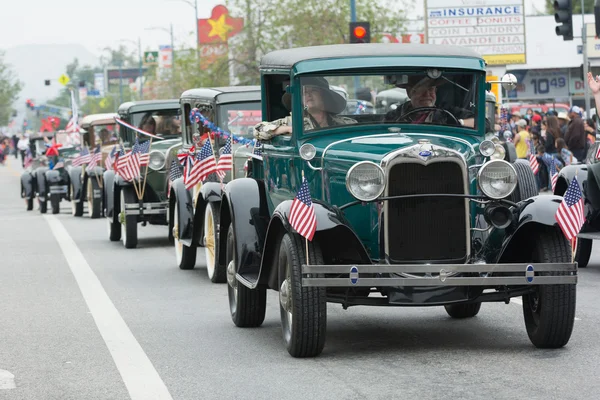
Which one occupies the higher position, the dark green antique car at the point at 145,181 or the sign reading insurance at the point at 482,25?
the sign reading insurance at the point at 482,25

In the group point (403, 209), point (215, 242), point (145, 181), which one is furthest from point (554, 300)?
point (145, 181)

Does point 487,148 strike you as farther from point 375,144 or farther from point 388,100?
point 388,100

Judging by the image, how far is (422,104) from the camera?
28.2 ft

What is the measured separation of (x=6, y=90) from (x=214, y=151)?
118459mm

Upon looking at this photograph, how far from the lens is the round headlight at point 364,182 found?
7555mm

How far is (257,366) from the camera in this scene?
7.55 meters

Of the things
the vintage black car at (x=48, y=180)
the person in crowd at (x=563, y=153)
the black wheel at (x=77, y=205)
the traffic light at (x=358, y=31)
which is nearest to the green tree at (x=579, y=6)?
the vintage black car at (x=48, y=180)

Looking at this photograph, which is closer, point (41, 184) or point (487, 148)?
point (487, 148)

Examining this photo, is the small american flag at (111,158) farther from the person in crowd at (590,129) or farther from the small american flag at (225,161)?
the person in crowd at (590,129)

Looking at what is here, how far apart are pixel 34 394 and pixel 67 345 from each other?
1.80 meters

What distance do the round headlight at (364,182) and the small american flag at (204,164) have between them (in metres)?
5.69

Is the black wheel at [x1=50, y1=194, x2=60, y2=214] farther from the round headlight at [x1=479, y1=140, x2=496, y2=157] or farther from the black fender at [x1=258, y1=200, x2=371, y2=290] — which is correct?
the round headlight at [x1=479, y1=140, x2=496, y2=157]

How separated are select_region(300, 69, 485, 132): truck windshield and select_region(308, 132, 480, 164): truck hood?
215 mm

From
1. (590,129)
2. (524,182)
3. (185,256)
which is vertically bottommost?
(185,256)
